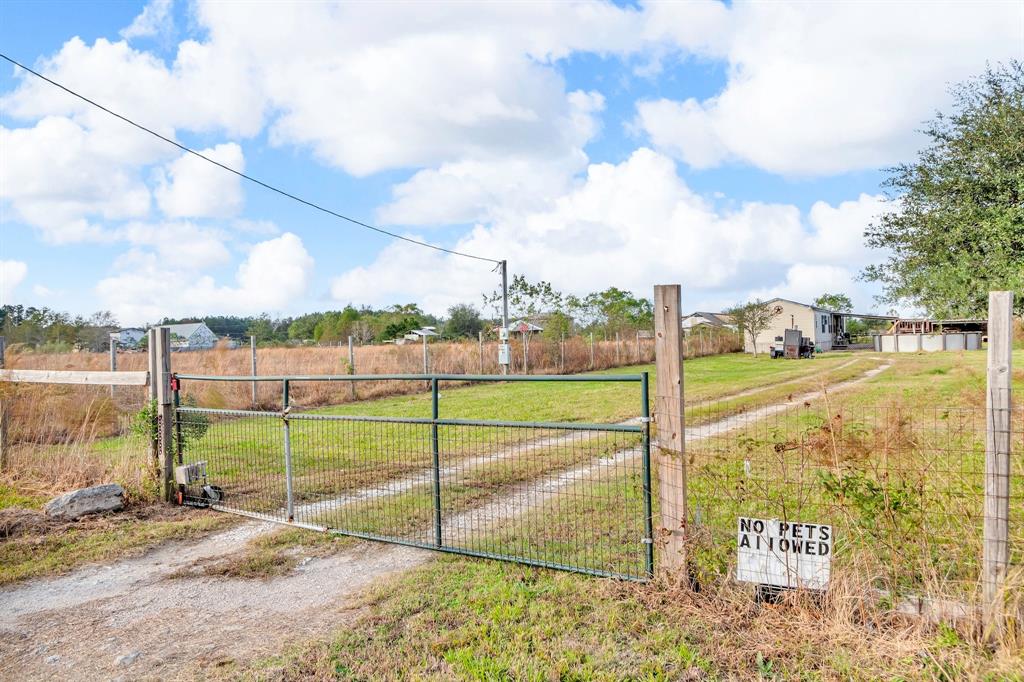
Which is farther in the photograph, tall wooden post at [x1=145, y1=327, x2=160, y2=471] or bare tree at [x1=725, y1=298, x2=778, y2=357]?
bare tree at [x1=725, y1=298, x2=778, y2=357]

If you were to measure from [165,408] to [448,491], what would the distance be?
3.31m

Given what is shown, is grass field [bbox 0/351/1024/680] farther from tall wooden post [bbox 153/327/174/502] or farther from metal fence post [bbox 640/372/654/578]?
tall wooden post [bbox 153/327/174/502]

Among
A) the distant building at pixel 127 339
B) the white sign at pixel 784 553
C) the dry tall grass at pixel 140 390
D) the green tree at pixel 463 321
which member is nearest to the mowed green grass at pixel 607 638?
the white sign at pixel 784 553

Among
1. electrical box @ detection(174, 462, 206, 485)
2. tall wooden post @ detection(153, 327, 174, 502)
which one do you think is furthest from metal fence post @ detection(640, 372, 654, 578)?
tall wooden post @ detection(153, 327, 174, 502)

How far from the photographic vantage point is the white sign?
402 centimetres

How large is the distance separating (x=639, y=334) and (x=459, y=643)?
34528 mm

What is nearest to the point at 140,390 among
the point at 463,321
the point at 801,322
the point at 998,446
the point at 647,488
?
the point at 647,488

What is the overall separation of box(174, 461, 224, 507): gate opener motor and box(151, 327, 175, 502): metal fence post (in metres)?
0.10

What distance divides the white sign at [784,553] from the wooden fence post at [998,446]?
789 millimetres

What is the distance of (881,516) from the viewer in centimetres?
418


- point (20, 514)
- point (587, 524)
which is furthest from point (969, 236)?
point (20, 514)

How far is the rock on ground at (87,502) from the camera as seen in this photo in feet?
22.6

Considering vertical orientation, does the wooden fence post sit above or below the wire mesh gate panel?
above

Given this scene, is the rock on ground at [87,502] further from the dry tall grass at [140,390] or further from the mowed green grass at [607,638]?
the mowed green grass at [607,638]
